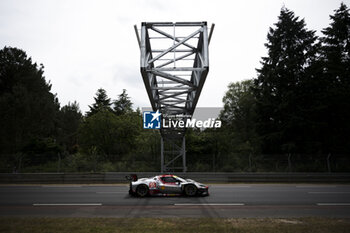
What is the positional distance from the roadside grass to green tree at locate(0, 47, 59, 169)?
2803 cm

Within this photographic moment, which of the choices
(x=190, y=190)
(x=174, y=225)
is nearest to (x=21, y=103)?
(x=190, y=190)

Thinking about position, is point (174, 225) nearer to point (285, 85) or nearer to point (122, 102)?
point (285, 85)

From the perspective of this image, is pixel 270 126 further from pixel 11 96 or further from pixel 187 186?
pixel 11 96

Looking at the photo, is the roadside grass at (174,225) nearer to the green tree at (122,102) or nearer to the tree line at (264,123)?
the tree line at (264,123)

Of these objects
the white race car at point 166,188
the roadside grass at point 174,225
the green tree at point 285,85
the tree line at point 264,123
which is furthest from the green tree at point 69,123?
the roadside grass at point 174,225

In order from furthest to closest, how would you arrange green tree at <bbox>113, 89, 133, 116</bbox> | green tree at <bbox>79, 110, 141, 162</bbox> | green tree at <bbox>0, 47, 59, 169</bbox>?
1. green tree at <bbox>113, 89, 133, 116</bbox>
2. green tree at <bbox>79, 110, 141, 162</bbox>
3. green tree at <bbox>0, 47, 59, 169</bbox>

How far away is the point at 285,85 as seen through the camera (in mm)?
26453

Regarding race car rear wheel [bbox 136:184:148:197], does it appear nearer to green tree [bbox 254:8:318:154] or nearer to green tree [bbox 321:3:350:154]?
green tree [bbox 254:8:318:154]

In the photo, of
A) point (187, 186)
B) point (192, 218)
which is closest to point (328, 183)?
point (187, 186)

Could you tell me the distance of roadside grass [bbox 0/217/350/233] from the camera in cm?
565

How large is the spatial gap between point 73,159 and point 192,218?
17.3m

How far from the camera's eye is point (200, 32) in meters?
6.87

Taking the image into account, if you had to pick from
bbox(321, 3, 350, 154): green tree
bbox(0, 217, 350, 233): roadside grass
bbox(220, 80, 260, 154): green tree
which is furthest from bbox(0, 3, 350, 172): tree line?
bbox(0, 217, 350, 233): roadside grass

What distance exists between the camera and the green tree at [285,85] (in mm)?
25156
